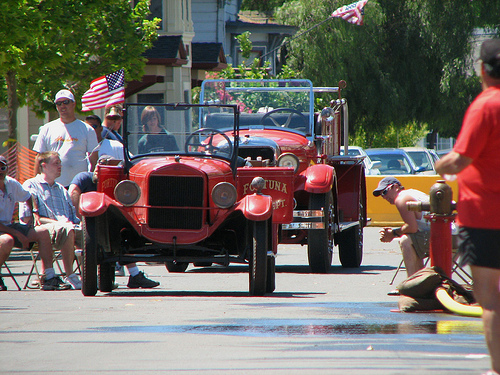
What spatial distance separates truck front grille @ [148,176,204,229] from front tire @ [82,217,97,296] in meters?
0.58

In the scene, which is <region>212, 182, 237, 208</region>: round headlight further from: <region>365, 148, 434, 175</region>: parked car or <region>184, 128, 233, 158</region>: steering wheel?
<region>365, 148, 434, 175</region>: parked car

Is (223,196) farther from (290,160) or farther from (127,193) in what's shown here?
(290,160)

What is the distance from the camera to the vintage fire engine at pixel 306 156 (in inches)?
432

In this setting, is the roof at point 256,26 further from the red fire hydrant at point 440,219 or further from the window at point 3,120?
the red fire hydrant at point 440,219

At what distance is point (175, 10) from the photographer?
3200 centimetres

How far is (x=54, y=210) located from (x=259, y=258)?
2.77 metres

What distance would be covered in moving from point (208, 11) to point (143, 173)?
34752 millimetres

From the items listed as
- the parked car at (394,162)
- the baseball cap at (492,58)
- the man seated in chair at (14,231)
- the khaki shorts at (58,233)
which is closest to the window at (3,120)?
the parked car at (394,162)

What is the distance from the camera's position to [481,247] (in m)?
4.57

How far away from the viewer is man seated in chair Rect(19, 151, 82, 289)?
31.8ft

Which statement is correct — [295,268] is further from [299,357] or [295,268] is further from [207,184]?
[299,357]

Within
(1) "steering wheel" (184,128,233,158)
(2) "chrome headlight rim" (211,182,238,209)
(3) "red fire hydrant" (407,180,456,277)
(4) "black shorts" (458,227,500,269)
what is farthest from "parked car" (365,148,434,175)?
(4) "black shorts" (458,227,500,269)

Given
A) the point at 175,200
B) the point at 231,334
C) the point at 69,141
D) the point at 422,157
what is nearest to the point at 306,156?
the point at 69,141

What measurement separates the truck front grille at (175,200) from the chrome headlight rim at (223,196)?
15 centimetres
